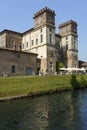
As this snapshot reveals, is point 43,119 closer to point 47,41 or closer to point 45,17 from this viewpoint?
point 47,41

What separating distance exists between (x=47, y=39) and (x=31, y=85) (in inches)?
1134

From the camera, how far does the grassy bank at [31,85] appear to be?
118ft

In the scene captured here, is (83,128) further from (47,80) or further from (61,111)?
(47,80)

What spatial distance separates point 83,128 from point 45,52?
49060mm

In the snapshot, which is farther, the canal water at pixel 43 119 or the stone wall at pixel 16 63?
the stone wall at pixel 16 63

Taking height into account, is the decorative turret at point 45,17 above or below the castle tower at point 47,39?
above

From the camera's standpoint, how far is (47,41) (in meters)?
66.5

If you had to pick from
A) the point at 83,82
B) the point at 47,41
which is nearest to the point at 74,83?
the point at 83,82

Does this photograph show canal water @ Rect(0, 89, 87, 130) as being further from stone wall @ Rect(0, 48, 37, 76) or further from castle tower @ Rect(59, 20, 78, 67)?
castle tower @ Rect(59, 20, 78, 67)

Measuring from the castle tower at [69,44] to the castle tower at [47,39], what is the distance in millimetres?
12101

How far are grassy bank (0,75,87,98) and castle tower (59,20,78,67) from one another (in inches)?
1075

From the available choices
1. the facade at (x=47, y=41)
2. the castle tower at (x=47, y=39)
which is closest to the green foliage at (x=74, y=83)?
the facade at (x=47, y=41)

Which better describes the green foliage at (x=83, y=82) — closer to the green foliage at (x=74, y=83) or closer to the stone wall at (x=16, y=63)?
the green foliage at (x=74, y=83)

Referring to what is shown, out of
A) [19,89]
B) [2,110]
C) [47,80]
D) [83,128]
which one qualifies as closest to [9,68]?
[47,80]
